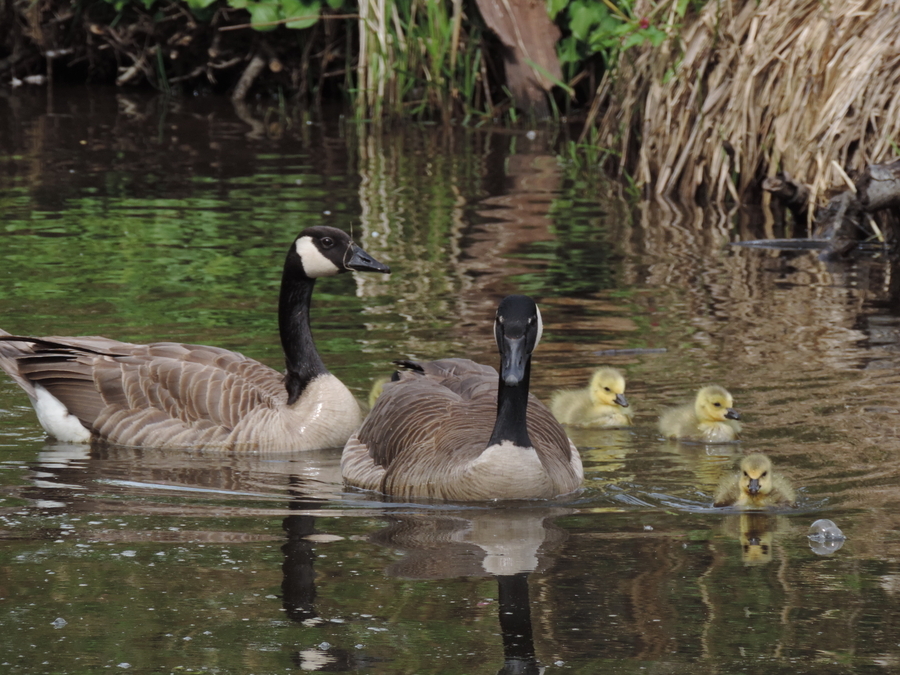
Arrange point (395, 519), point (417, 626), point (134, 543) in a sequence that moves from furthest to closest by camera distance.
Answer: point (395, 519) → point (134, 543) → point (417, 626)

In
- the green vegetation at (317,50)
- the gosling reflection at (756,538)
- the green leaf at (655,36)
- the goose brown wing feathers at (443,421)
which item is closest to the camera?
the gosling reflection at (756,538)

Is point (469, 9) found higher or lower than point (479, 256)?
higher

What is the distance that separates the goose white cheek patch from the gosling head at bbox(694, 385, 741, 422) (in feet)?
7.02

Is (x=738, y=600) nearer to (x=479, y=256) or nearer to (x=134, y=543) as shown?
(x=134, y=543)

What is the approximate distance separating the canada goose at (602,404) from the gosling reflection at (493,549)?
159cm

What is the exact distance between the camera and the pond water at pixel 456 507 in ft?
16.9

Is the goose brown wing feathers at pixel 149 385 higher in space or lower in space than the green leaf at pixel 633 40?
lower

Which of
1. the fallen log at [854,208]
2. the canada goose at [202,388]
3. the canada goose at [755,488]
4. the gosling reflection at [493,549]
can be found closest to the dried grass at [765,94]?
the fallen log at [854,208]

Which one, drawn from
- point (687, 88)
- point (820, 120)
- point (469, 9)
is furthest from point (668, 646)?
point (469, 9)

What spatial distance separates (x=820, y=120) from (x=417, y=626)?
29.9 ft

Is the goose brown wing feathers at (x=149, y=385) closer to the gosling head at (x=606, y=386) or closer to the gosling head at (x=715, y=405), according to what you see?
the gosling head at (x=606, y=386)

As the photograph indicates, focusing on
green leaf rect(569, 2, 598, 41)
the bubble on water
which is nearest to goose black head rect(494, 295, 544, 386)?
the bubble on water

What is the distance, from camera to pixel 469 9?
758 inches

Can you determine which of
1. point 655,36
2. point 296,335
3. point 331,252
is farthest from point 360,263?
point 655,36
